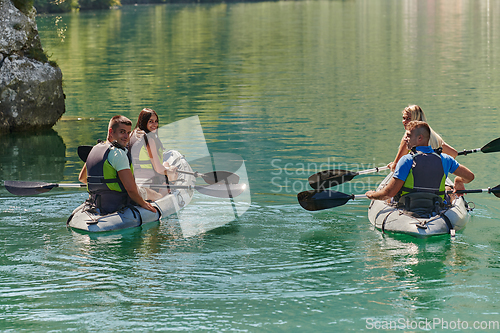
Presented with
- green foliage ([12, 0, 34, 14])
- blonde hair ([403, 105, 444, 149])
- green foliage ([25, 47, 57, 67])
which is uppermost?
green foliage ([12, 0, 34, 14])

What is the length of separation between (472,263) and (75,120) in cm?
1305

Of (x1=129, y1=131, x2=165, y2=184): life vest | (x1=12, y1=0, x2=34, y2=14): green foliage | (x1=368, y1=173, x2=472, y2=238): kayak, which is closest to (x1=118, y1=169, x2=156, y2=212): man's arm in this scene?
(x1=129, y1=131, x2=165, y2=184): life vest

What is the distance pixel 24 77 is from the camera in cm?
1445

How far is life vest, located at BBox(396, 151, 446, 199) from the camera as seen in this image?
7230mm

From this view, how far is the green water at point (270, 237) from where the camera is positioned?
5590 millimetres

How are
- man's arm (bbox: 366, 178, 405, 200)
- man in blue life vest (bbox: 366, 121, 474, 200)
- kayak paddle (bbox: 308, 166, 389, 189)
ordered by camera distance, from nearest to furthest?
man in blue life vest (bbox: 366, 121, 474, 200)
man's arm (bbox: 366, 178, 405, 200)
kayak paddle (bbox: 308, 166, 389, 189)

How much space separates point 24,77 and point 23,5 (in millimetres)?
1826

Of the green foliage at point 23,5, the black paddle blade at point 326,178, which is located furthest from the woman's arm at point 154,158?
the green foliage at point 23,5

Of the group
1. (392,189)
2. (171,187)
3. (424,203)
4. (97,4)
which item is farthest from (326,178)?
(97,4)

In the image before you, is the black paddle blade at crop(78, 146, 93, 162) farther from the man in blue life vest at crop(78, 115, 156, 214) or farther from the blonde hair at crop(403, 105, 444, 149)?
the blonde hair at crop(403, 105, 444, 149)

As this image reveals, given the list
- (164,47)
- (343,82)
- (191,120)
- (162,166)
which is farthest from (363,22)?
(162,166)

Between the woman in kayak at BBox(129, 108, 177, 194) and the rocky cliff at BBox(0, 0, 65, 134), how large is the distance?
23.8 ft

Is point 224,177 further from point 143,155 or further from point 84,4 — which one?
point 84,4

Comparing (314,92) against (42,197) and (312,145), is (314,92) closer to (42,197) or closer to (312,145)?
(312,145)
